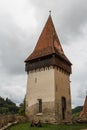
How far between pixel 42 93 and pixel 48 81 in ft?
5.89

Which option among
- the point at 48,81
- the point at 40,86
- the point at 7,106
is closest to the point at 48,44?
the point at 48,81

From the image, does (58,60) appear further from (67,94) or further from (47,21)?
(47,21)

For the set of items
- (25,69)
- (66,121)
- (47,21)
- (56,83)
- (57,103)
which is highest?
(47,21)

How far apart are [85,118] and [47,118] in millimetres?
8637

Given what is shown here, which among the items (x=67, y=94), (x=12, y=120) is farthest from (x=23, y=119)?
(x=67, y=94)

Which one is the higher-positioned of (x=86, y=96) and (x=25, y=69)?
(x=25, y=69)

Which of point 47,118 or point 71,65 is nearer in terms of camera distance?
point 47,118

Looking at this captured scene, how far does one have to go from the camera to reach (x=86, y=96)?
1658 inches

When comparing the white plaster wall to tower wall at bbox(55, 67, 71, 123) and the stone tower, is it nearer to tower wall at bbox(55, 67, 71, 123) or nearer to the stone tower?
the stone tower

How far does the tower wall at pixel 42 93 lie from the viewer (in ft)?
104

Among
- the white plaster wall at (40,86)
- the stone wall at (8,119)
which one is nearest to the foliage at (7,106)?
the white plaster wall at (40,86)

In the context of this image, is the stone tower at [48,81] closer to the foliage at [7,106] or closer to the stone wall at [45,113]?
the stone wall at [45,113]

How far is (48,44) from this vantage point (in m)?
35.1

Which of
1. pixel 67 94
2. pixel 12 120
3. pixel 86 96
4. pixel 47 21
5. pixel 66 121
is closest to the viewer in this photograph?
pixel 12 120
